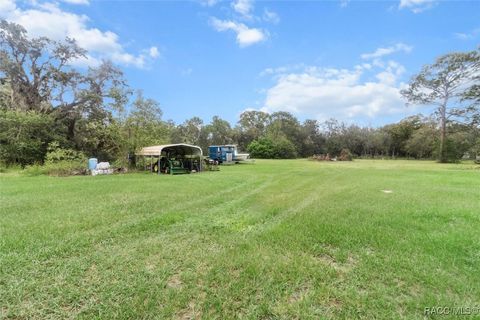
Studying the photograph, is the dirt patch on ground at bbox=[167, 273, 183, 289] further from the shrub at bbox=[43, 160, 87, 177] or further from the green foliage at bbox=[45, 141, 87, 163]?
the green foliage at bbox=[45, 141, 87, 163]

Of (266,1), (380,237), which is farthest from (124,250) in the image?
(266,1)

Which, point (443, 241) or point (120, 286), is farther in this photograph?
point (443, 241)

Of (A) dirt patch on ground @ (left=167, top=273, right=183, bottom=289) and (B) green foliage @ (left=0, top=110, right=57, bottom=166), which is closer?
(A) dirt patch on ground @ (left=167, top=273, right=183, bottom=289)

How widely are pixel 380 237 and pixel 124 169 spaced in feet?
44.3

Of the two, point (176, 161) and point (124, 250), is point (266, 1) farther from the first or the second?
point (124, 250)

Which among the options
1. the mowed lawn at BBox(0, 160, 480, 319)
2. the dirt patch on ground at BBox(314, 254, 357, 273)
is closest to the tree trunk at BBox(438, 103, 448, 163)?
the mowed lawn at BBox(0, 160, 480, 319)

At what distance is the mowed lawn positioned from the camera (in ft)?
7.20

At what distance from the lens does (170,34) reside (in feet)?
34.3

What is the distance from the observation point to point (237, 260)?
301 cm

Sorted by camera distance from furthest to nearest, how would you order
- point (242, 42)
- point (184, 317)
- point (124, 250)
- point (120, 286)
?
1. point (242, 42)
2. point (124, 250)
3. point (120, 286)
4. point (184, 317)

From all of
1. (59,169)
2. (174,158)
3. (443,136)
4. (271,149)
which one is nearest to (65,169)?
(59,169)

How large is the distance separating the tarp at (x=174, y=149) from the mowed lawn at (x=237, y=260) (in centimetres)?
711

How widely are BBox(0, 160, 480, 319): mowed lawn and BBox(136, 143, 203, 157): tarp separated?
23.3 feet

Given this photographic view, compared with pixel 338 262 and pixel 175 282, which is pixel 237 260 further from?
pixel 338 262
